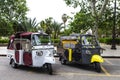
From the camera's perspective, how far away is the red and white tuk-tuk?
1154 cm

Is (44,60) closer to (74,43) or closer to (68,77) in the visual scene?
(68,77)

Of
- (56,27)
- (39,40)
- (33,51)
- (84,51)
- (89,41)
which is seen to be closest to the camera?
(33,51)

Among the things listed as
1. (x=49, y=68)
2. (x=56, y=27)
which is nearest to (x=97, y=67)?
(x=49, y=68)

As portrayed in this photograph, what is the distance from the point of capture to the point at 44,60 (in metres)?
11.4

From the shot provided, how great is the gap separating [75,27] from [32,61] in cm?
1650

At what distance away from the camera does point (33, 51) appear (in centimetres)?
1169

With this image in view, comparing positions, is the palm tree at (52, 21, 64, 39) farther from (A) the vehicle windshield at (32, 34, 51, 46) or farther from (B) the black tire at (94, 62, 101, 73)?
(B) the black tire at (94, 62, 101, 73)

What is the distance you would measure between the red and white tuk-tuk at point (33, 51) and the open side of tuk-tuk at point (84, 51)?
1.50 metres

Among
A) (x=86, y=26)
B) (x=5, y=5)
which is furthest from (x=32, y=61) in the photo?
(x=5, y=5)

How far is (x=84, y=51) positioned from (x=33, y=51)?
2360 mm

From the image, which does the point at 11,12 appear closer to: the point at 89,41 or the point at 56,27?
the point at 56,27

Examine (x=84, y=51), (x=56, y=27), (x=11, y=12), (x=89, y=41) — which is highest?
(x=11, y=12)

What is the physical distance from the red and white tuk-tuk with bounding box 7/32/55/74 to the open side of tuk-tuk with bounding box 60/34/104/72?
150 centimetres

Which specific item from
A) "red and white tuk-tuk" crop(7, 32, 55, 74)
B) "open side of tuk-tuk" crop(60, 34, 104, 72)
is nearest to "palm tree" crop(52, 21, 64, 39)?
"open side of tuk-tuk" crop(60, 34, 104, 72)
